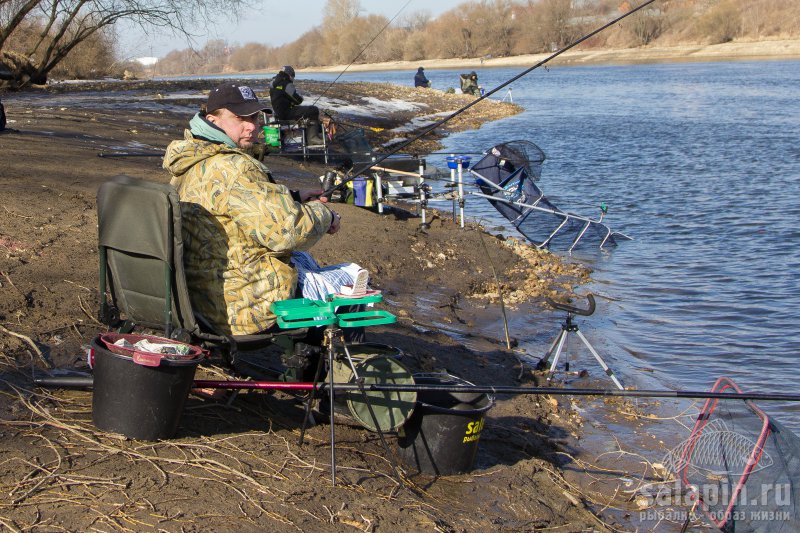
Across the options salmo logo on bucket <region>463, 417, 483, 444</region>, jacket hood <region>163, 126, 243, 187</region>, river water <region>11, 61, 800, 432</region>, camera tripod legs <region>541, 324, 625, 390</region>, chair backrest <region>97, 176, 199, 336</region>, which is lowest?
river water <region>11, 61, 800, 432</region>

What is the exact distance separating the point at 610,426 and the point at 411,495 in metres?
2.50

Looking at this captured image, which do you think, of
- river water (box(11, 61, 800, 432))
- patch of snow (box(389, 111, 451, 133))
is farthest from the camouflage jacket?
patch of snow (box(389, 111, 451, 133))

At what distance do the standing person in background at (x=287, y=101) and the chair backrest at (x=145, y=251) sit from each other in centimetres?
993

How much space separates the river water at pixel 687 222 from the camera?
7883 mm

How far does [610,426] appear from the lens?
610 cm

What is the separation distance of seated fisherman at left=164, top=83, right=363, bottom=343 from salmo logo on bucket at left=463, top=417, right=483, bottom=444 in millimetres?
905

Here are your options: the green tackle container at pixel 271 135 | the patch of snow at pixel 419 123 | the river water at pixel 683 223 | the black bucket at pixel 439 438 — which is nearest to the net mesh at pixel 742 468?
the black bucket at pixel 439 438

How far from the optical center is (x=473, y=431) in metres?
4.38

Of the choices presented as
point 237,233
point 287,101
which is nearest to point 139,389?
point 237,233

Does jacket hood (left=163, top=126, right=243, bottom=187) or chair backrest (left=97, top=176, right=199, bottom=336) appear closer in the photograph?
chair backrest (left=97, top=176, right=199, bottom=336)

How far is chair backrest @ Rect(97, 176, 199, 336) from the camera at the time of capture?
4020mm

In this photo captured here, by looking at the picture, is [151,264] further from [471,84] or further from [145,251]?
[471,84]

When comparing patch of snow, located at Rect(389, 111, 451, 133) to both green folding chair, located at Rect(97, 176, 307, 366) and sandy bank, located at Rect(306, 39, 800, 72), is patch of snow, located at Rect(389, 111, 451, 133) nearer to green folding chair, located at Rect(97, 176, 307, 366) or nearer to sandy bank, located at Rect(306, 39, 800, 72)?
green folding chair, located at Rect(97, 176, 307, 366)

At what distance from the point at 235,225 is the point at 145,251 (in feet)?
1.39
